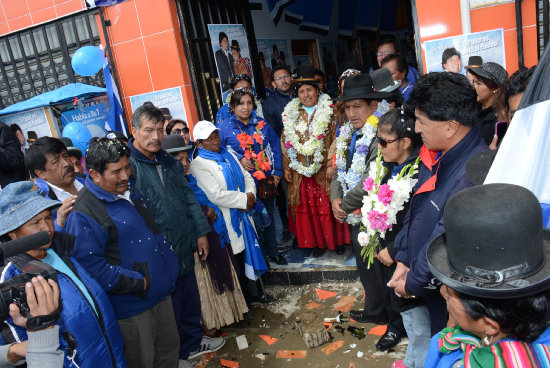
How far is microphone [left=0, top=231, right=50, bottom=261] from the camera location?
1.37m

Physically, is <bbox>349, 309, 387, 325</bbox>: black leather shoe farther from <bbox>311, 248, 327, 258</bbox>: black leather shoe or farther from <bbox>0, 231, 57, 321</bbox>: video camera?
<bbox>0, 231, 57, 321</bbox>: video camera

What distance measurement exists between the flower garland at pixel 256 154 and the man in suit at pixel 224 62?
1.60m

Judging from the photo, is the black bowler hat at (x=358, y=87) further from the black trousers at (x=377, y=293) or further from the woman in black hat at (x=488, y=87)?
the black trousers at (x=377, y=293)

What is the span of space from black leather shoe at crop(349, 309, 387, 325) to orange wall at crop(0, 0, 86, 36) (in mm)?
5663


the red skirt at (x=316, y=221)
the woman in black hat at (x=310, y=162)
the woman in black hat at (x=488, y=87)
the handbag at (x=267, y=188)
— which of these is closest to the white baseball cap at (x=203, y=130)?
the handbag at (x=267, y=188)

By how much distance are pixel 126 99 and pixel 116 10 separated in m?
1.27

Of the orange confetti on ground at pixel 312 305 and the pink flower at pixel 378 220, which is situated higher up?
the pink flower at pixel 378 220

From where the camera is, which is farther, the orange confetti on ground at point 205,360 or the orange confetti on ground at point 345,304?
the orange confetti on ground at point 345,304

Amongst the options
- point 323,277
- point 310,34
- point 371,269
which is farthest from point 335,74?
point 371,269

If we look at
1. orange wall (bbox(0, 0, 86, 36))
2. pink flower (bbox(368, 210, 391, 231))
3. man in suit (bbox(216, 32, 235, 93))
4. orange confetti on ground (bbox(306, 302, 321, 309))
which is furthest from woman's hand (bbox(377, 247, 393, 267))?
orange wall (bbox(0, 0, 86, 36))

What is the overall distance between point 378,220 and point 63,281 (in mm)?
2072

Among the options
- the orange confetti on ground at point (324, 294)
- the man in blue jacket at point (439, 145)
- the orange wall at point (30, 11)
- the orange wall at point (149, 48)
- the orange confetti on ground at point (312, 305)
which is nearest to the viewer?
the man in blue jacket at point (439, 145)

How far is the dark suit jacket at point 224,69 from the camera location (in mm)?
5984

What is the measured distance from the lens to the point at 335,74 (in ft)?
35.7
